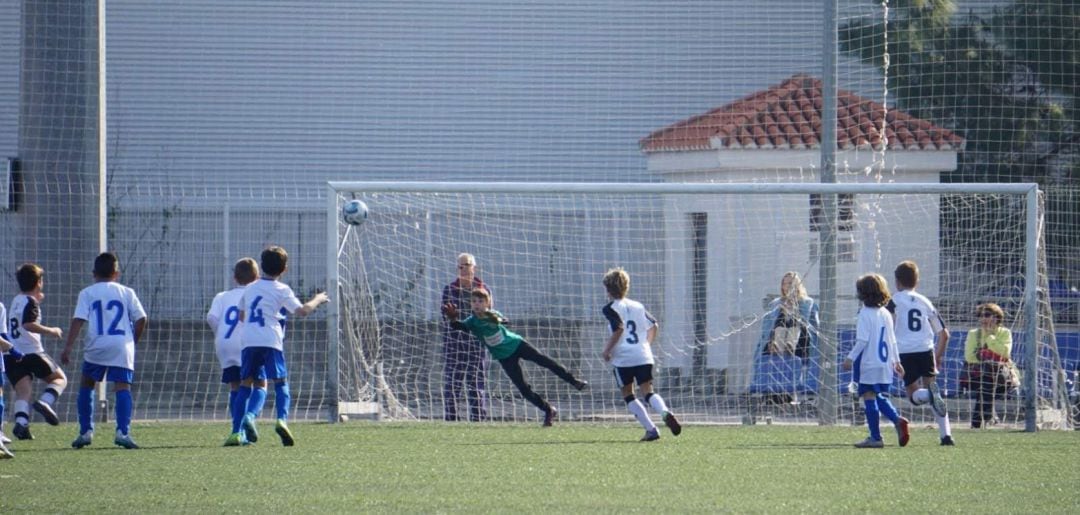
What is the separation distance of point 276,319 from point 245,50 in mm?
11286

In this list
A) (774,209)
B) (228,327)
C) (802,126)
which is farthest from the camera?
(802,126)

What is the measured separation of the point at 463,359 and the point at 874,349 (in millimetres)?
4366

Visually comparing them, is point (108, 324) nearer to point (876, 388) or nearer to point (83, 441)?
point (83, 441)

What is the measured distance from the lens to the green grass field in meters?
6.99

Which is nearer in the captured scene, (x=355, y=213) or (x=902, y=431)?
(x=902, y=431)

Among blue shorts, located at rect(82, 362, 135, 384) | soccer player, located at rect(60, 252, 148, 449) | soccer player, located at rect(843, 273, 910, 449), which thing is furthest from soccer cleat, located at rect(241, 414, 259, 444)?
soccer player, located at rect(843, 273, 910, 449)

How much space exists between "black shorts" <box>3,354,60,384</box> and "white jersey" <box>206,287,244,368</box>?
4.55 feet

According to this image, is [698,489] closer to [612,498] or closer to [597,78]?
[612,498]

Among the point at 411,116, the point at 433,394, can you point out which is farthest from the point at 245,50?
the point at 433,394

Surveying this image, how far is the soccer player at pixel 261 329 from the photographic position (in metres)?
10.4

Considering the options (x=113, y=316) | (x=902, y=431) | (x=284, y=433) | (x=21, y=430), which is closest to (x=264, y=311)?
(x=284, y=433)

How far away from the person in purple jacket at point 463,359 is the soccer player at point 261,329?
2972 millimetres

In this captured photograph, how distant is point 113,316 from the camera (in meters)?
10.4

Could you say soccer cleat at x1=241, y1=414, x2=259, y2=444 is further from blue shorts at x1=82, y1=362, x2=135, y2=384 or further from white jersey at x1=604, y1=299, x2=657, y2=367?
white jersey at x1=604, y1=299, x2=657, y2=367
